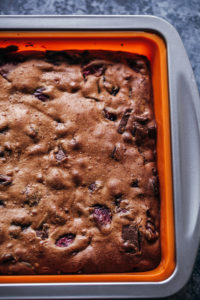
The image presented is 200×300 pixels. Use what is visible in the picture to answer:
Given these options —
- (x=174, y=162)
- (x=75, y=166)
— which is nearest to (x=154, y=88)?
(x=174, y=162)

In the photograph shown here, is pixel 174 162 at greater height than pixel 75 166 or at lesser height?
greater

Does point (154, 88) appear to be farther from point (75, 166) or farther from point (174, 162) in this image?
point (75, 166)

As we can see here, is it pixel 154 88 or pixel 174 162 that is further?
pixel 154 88

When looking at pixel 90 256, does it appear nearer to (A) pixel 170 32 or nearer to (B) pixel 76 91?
(B) pixel 76 91

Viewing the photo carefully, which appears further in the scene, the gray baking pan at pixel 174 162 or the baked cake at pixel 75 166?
the baked cake at pixel 75 166

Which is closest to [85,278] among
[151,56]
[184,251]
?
[184,251]

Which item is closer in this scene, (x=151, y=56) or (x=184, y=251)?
(x=184, y=251)
